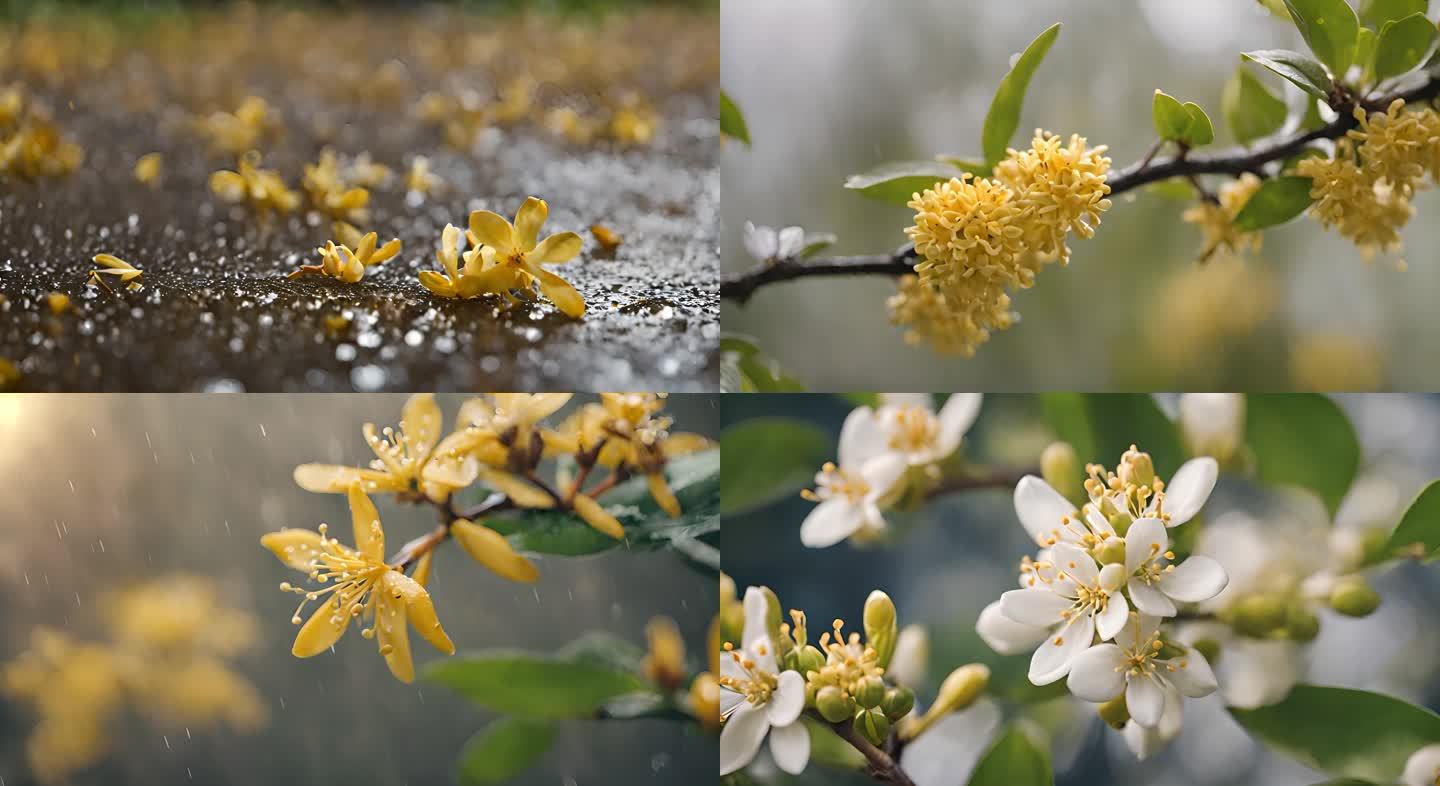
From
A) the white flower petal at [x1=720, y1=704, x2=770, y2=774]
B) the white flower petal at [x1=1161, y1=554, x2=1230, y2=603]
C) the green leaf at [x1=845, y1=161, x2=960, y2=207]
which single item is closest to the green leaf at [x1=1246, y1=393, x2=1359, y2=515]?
the white flower petal at [x1=1161, y1=554, x2=1230, y2=603]

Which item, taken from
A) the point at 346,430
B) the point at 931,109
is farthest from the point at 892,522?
the point at 931,109

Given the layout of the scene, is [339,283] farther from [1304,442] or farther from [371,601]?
[1304,442]

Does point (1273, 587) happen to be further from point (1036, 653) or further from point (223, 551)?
point (223, 551)

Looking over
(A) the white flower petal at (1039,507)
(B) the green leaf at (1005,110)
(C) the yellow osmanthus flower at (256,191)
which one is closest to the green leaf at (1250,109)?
(B) the green leaf at (1005,110)

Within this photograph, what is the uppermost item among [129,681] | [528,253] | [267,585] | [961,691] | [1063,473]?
[528,253]

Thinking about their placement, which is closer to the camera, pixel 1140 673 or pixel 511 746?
pixel 1140 673

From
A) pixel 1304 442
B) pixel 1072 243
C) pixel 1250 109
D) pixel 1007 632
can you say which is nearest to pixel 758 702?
pixel 1007 632
